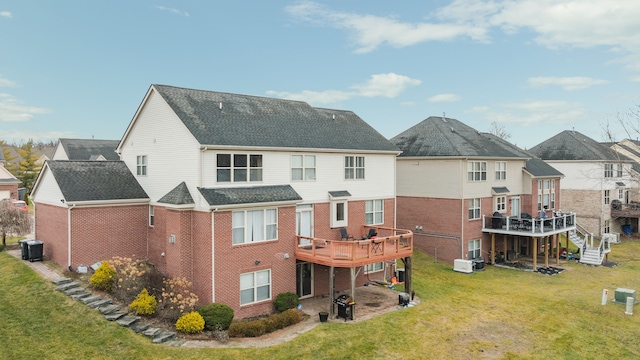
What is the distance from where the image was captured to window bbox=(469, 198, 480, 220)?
31609 millimetres

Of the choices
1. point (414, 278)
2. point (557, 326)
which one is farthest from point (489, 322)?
point (414, 278)

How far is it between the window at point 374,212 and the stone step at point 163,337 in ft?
42.5

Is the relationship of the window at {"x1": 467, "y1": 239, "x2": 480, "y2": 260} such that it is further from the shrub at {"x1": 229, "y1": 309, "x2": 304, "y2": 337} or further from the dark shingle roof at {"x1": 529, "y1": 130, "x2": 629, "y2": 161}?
the dark shingle roof at {"x1": 529, "y1": 130, "x2": 629, "y2": 161}

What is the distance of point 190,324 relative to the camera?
54.0 feet

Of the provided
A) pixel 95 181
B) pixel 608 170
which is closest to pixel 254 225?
pixel 95 181

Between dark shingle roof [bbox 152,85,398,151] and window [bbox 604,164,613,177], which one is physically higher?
dark shingle roof [bbox 152,85,398,151]

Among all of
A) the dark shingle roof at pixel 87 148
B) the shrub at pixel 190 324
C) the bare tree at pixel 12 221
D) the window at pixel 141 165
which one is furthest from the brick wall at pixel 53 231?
the dark shingle roof at pixel 87 148

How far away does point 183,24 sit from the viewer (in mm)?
31328

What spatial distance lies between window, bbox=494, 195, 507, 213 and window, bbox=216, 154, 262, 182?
21677 mm

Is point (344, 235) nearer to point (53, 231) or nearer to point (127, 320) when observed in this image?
point (127, 320)

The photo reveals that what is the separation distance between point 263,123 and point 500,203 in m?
21.9

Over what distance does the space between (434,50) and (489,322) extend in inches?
941


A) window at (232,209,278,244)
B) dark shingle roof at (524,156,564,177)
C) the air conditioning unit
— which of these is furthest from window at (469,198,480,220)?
window at (232,209,278,244)

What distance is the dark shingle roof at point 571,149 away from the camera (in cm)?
4462
